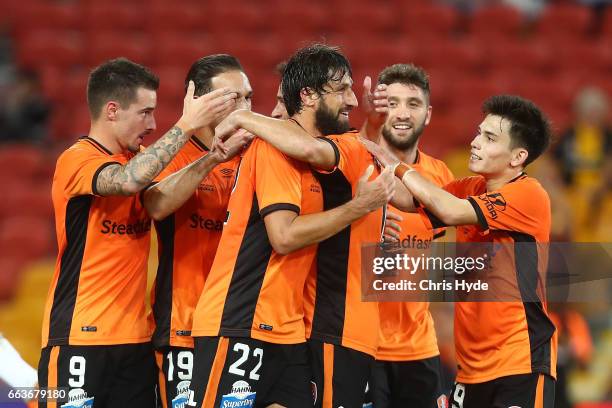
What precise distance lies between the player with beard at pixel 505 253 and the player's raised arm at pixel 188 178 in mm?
697

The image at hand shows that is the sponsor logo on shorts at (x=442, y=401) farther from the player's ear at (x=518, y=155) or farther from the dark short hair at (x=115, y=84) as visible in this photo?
the dark short hair at (x=115, y=84)

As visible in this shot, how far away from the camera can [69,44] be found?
1236 centimetres

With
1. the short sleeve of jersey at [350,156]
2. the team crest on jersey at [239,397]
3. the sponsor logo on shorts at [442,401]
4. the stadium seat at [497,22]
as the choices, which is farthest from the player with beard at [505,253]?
the stadium seat at [497,22]

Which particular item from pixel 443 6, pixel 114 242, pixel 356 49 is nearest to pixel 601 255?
pixel 114 242

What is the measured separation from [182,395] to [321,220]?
126 cm

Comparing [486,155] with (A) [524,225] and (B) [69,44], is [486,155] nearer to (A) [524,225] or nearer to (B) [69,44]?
(A) [524,225]

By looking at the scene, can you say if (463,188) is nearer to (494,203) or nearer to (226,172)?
(494,203)

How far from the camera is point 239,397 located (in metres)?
4.34

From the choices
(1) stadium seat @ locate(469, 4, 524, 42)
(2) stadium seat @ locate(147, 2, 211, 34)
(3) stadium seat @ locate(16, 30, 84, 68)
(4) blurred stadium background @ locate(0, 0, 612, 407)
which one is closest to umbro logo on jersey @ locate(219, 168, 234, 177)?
(4) blurred stadium background @ locate(0, 0, 612, 407)

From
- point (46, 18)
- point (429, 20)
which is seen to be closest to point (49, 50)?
point (46, 18)

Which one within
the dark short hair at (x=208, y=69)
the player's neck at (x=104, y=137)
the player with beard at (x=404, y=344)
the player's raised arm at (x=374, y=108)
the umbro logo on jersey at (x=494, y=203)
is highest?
the dark short hair at (x=208, y=69)

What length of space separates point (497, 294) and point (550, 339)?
36 cm

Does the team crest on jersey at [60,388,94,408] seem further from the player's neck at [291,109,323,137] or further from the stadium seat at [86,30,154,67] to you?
the stadium seat at [86,30,154,67]

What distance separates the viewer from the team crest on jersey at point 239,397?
4.32 meters
